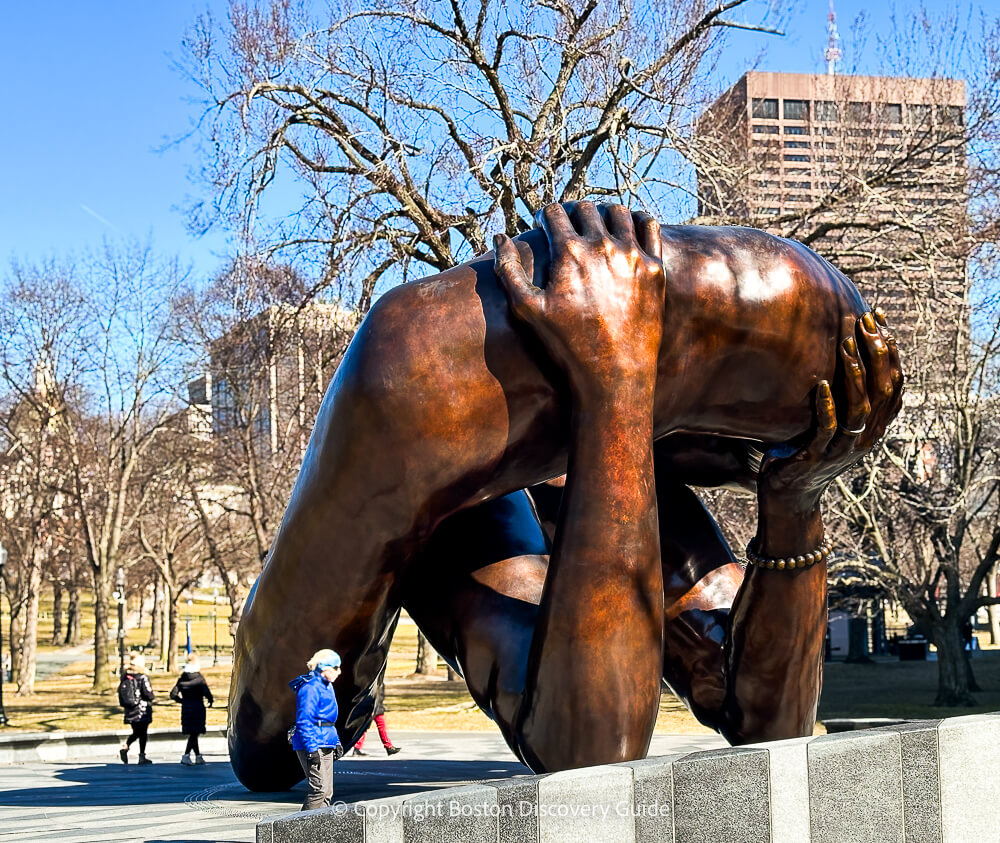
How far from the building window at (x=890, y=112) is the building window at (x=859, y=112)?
0.17 meters

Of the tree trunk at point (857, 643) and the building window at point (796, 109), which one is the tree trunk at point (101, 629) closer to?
the building window at point (796, 109)

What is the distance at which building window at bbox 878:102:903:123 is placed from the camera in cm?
1822

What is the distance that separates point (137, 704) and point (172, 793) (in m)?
5.15

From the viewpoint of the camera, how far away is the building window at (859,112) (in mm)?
18266

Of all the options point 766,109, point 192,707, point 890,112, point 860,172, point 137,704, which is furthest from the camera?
point 766,109

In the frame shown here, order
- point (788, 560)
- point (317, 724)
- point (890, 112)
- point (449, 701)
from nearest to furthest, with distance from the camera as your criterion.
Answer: point (788, 560) → point (317, 724) → point (890, 112) → point (449, 701)

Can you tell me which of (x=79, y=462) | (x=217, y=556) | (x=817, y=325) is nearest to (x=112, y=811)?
(x=817, y=325)

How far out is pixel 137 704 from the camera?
41.1ft

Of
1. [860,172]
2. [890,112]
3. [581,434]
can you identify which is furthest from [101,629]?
[581,434]

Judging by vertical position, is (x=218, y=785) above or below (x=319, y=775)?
below

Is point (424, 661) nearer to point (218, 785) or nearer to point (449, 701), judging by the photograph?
point (449, 701)

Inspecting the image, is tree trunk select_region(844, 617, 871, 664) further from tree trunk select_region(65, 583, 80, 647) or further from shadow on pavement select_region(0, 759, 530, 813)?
tree trunk select_region(65, 583, 80, 647)

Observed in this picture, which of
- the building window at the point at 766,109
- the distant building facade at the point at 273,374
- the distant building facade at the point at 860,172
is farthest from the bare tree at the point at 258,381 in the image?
the building window at the point at 766,109

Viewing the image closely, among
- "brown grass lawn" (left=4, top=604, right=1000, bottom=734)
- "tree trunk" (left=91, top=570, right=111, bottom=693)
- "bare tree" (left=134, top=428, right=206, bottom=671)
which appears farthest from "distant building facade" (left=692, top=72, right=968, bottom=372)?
"tree trunk" (left=91, top=570, right=111, bottom=693)
